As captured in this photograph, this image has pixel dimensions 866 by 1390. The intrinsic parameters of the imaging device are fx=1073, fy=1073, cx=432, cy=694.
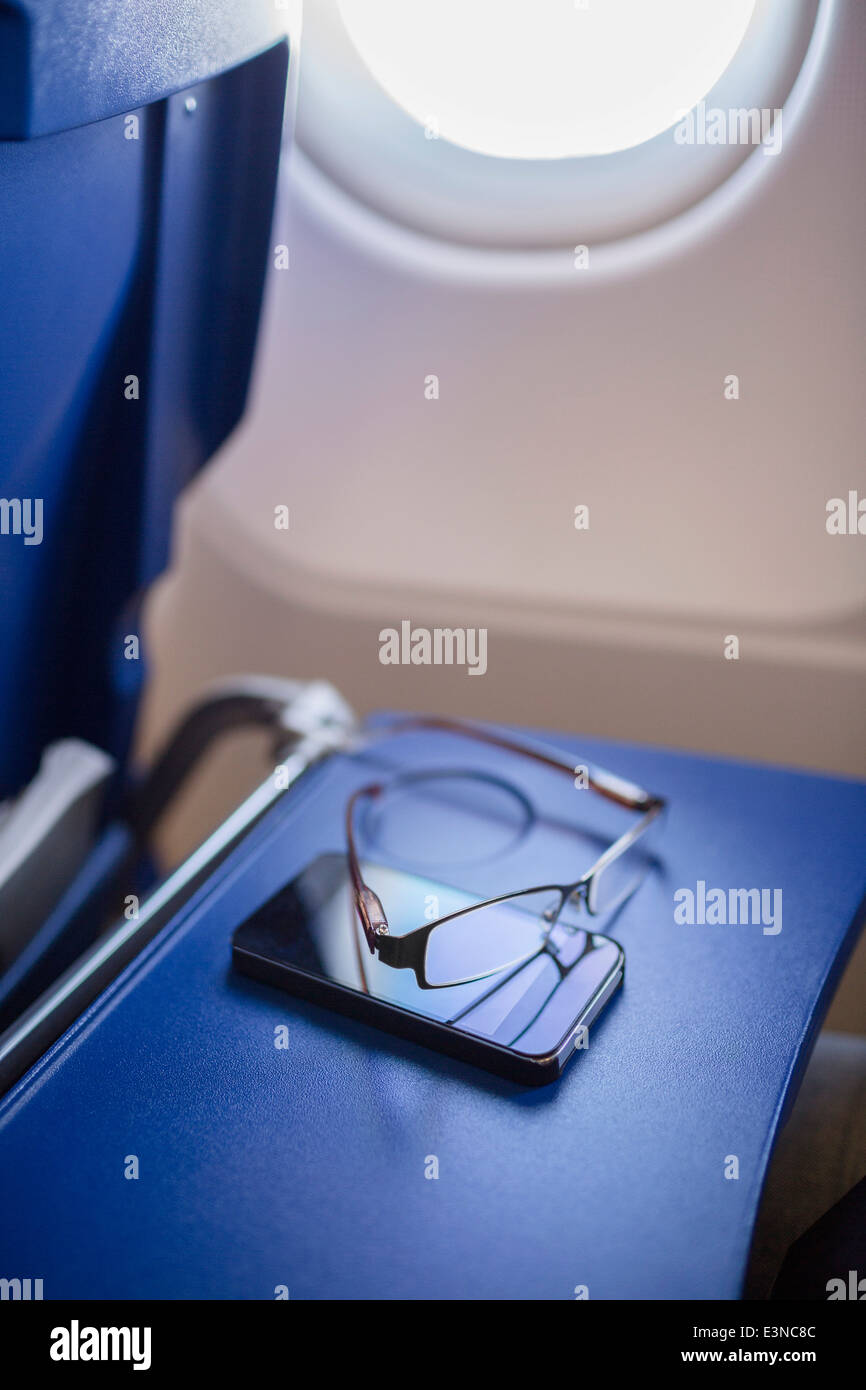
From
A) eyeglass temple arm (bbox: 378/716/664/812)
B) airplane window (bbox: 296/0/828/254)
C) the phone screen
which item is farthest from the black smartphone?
airplane window (bbox: 296/0/828/254)

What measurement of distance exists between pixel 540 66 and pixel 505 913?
0.72 m

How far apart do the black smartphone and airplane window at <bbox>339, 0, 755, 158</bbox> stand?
639 mm

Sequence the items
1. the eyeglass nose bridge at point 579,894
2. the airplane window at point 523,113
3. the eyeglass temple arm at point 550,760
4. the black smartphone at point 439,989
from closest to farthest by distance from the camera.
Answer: the black smartphone at point 439,989
the eyeglass nose bridge at point 579,894
the eyeglass temple arm at point 550,760
the airplane window at point 523,113

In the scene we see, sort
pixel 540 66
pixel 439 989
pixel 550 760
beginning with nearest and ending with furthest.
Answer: pixel 439 989, pixel 550 760, pixel 540 66

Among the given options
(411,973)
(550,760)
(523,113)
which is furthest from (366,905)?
(523,113)

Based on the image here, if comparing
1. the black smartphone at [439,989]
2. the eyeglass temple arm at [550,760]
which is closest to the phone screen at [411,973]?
the black smartphone at [439,989]

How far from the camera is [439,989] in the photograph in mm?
543

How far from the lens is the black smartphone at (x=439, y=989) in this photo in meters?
0.52

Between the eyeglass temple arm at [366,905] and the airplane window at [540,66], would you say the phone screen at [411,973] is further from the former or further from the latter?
the airplane window at [540,66]

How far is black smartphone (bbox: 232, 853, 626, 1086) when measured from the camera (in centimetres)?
52

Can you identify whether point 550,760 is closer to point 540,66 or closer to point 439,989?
point 439,989

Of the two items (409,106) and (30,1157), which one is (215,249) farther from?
(30,1157)

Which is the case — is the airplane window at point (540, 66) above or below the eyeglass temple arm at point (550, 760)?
above
